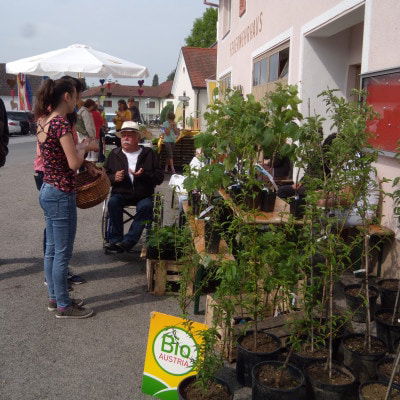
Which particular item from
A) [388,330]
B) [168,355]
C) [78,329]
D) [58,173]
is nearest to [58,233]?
[58,173]

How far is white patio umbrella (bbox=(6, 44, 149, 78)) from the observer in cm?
845

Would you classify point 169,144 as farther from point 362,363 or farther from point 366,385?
point 366,385

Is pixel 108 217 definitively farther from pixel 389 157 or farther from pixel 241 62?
pixel 241 62

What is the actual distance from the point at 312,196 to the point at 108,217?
10.8ft

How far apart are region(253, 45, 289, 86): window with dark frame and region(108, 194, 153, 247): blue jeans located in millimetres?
3577

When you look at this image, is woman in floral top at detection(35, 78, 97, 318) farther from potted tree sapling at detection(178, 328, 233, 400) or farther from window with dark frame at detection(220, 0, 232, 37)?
window with dark frame at detection(220, 0, 232, 37)

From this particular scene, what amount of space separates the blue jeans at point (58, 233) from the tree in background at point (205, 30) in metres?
47.7

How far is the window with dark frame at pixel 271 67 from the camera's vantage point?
303 inches

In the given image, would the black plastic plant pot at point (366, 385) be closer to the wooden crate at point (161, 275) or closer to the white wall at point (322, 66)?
the wooden crate at point (161, 275)

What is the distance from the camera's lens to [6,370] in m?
3.21

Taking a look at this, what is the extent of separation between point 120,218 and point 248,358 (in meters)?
2.78

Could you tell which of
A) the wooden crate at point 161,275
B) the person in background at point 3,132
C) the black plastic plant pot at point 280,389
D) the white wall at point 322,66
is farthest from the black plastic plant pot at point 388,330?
the person in background at point 3,132

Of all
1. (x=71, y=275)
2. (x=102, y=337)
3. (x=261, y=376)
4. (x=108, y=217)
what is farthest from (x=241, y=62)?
(x=261, y=376)

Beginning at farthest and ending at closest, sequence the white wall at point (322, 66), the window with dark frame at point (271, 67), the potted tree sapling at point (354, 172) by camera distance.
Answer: the window with dark frame at point (271, 67)
the white wall at point (322, 66)
the potted tree sapling at point (354, 172)
